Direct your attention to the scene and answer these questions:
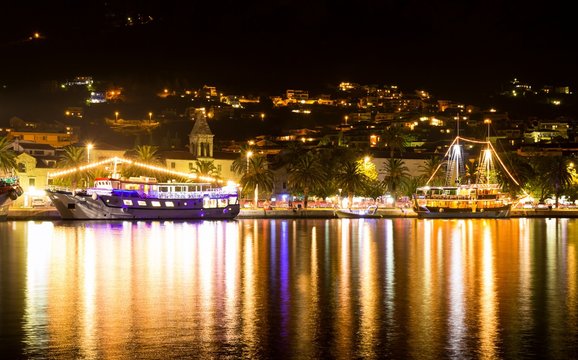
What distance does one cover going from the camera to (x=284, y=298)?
104 feet

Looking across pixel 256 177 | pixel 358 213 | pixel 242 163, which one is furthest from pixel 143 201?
pixel 242 163

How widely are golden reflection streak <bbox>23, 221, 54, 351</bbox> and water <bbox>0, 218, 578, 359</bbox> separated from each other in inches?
2.4

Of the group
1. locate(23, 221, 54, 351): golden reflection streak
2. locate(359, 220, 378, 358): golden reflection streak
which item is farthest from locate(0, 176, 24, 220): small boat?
locate(359, 220, 378, 358): golden reflection streak

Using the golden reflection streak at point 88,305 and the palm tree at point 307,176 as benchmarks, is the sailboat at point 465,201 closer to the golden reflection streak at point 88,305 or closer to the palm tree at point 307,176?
the palm tree at point 307,176

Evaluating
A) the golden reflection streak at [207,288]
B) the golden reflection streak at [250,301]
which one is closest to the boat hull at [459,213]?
the golden reflection streak at [207,288]

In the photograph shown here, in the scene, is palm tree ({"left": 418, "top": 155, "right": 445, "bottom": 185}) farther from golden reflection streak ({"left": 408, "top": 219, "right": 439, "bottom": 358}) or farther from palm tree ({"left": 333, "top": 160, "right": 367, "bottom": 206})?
golden reflection streak ({"left": 408, "top": 219, "right": 439, "bottom": 358})

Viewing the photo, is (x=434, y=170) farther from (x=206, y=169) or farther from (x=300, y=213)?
(x=206, y=169)

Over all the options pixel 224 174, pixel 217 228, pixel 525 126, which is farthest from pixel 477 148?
pixel 217 228

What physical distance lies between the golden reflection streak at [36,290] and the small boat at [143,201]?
21.9 meters

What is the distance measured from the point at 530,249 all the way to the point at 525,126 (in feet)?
439

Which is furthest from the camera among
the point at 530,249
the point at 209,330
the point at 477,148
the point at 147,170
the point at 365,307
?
the point at 477,148

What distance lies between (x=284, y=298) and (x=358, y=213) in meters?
62.0

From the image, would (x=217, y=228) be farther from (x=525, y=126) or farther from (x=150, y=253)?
(x=525, y=126)

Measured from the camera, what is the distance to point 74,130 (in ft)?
479
